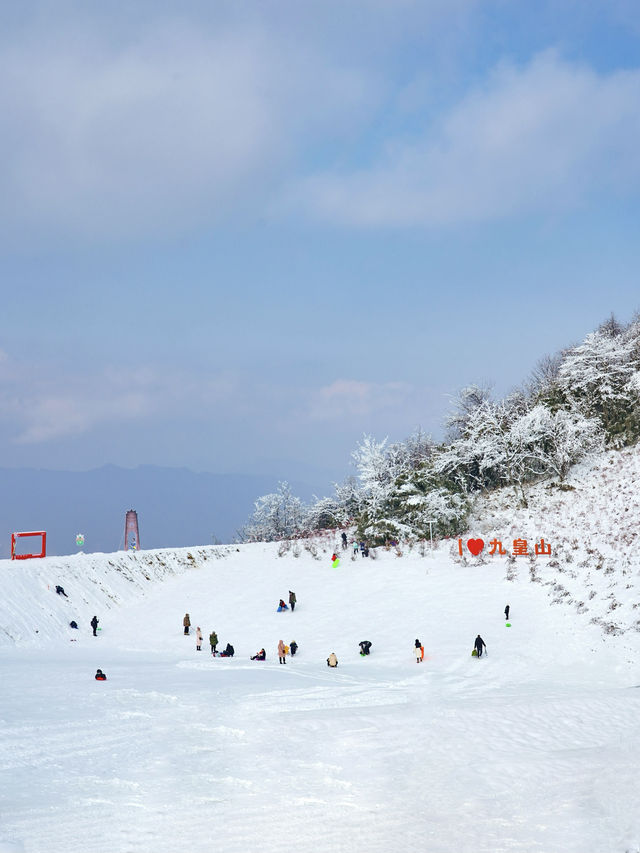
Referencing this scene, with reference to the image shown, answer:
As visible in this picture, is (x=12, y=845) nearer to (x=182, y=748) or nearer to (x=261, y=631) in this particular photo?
(x=182, y=748)

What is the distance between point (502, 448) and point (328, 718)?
37.9 m

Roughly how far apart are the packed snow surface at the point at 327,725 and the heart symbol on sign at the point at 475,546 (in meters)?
2.01

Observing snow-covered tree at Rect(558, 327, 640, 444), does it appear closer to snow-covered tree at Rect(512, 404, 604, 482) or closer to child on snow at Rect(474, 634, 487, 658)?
snow-covered tree at Rect(512, 404, 604, 482)

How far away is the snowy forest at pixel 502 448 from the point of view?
155ft

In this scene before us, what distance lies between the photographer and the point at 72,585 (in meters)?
39.2

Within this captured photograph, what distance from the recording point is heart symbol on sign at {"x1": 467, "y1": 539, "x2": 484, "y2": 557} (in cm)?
4044

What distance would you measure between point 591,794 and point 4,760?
13.0 metres

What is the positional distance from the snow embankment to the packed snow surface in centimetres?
16

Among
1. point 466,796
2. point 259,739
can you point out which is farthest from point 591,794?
point 259,739

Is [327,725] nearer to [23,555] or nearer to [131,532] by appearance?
[23,555]

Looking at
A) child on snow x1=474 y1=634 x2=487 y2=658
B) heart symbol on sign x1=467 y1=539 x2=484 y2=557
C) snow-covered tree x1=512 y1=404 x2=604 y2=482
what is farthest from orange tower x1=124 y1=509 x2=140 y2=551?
snow-covered tree x1=512 y1=404 x2=604 y2=482

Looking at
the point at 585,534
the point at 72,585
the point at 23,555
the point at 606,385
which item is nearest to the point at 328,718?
the point at 72,585

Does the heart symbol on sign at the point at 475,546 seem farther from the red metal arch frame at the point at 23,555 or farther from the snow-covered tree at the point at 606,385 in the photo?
the red metal arch frame at the point at 23,555

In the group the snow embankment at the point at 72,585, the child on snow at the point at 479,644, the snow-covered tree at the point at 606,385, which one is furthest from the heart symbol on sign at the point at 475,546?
the snow-covered tree at the point at 606,385
